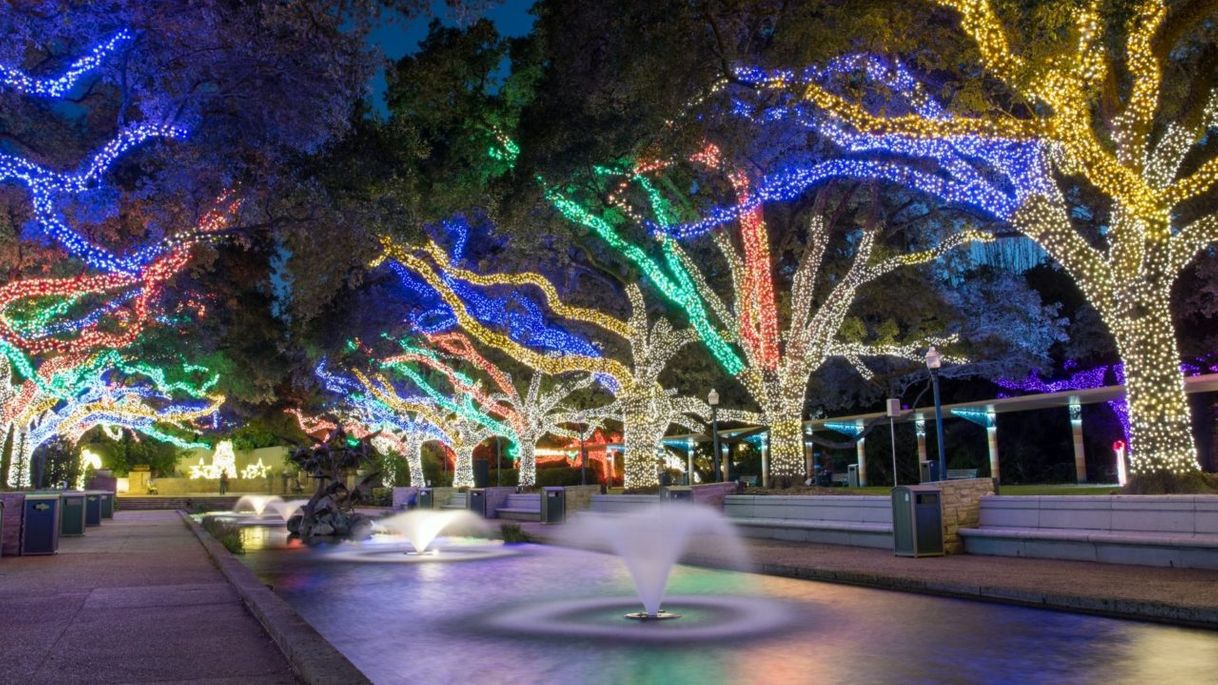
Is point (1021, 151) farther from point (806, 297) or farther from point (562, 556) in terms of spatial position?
point (562, 556)

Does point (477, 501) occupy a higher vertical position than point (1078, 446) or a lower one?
lower

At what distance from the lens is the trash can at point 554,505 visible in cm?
2769

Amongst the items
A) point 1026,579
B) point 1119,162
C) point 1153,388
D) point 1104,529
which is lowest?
point 1026,579

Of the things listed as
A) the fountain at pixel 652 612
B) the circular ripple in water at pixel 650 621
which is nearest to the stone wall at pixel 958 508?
the fountain at pixel 652 612

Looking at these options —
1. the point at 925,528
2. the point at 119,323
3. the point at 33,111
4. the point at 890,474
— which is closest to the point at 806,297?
the point at 925,528

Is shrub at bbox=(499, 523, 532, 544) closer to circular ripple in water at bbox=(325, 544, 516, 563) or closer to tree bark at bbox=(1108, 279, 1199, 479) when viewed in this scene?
circular ripple in water at bbox=(325, 544, 516, 563)

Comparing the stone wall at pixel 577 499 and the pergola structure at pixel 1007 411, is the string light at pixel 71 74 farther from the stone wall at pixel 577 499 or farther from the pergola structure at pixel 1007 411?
the pergola structure at pixel 1007 411

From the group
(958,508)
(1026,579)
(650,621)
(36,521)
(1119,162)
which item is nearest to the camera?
(650,621)

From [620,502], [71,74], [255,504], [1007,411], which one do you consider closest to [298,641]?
[71,74]

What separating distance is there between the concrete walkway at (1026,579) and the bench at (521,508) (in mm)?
16198

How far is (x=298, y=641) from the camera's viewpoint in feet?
22.7

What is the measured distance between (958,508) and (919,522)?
1.16 metres

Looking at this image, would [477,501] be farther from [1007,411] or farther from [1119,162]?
[1119,162]

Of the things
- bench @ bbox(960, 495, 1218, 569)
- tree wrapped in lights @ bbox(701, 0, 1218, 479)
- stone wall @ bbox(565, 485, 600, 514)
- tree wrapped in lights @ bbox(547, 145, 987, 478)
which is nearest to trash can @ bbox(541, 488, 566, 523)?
stone wall @ bbox(565, 485, 600, 514)
